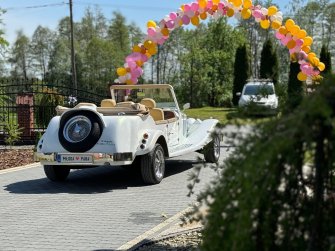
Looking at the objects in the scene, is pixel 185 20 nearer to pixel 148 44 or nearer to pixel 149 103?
pixel 148 44

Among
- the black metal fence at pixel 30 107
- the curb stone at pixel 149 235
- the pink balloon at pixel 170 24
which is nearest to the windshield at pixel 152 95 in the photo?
the pink balloon at pixel 170 24

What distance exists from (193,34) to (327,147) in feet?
181

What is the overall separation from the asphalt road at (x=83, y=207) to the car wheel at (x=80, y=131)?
2.37 feet

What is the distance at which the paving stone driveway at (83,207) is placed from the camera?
5.49m

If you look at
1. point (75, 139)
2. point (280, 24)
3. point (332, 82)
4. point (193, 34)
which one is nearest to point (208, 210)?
point (332, 82)

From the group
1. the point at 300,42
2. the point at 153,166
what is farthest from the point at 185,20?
the point at 153,166

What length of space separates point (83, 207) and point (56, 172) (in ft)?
6.79

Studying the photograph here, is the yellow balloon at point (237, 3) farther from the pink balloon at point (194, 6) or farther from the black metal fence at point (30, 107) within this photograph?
the black metal fence at point (30, 107)

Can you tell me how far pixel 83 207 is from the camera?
7.08m

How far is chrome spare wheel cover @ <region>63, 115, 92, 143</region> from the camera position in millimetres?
8250

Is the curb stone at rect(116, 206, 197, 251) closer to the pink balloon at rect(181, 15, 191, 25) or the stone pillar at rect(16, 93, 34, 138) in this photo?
the pink balloon at rect(181, 15, 191, 25)

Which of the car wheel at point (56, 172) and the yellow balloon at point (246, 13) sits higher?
the yellow balloon at point (246, 13)

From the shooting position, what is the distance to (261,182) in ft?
7.90

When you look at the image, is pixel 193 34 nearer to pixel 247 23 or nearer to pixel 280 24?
pixel 247 23
